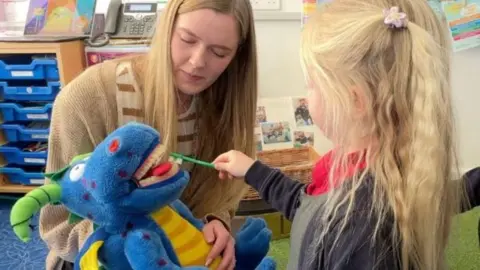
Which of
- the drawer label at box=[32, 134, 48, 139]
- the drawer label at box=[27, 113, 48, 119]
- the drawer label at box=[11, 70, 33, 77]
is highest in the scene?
the drawer label at box=[11, 70, 33, 77]

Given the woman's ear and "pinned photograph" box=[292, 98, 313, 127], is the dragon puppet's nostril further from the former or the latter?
"pinned photograph" box=[292, 98, 313, 127]

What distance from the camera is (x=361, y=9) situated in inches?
26.3

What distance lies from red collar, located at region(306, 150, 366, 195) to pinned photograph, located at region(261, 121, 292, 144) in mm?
1261

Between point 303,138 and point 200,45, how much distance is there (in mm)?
1222

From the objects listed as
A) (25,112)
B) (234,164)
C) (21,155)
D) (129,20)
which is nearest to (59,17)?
(129,20)

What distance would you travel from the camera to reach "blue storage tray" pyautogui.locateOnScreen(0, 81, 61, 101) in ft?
6.21

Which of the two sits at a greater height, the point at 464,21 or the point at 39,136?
the point at 464,21

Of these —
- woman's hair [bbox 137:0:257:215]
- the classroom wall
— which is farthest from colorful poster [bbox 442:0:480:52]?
woman's hair [bbox 137:0:257:215]

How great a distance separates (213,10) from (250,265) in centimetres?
45

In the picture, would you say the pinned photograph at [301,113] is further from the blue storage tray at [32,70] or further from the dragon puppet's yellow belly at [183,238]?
the dragon puppet's yellow belly at [183,238]

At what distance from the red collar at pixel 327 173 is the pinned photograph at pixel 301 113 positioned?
4.36 feet

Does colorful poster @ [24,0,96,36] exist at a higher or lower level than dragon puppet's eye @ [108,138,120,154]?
higher

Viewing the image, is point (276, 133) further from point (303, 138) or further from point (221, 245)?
point (221, 245)

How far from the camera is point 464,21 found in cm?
207
